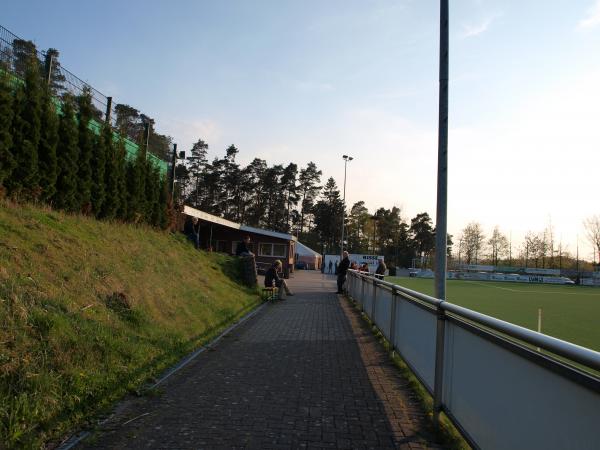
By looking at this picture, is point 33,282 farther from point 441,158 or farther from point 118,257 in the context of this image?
Answer: point 441,158

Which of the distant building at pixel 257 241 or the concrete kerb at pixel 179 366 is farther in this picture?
the distant building at pixel 257 241

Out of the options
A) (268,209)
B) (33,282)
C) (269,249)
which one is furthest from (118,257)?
(268,209)

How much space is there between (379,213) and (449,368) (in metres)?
107

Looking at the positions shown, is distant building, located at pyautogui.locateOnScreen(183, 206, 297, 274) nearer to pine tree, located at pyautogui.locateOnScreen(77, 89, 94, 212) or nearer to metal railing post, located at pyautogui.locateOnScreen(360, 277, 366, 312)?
metal railing post, located at pyautogui.locateOnScreen(360, 277, 366, 312)

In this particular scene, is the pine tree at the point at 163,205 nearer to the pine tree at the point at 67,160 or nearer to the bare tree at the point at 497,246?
the pine tree at the point at 67,160

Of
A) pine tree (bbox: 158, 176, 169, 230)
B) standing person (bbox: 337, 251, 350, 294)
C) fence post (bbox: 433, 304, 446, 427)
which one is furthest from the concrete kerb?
standing person (bbox: 337, 251, 350, 294)

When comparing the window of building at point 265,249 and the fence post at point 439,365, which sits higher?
the window of building at point 265,249

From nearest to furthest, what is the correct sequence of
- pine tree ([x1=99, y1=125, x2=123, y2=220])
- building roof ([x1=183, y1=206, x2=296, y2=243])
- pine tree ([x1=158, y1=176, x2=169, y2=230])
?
pine tree ([x1=99, y1=125, x2=123, y2=220]), pine tree ([x1=158, y1=176, x2=169, y2=230]), building roof ([x1=183, y1=206, x2=296, y2=243])

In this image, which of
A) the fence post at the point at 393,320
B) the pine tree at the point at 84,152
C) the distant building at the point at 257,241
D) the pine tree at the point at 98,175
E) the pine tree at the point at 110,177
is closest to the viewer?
the fence post at the point at 393,320

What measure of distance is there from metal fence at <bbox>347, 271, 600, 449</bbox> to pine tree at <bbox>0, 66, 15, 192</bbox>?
8.40 metres

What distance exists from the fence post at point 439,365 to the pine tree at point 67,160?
31.8 feet

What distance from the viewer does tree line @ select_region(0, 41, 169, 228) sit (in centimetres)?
997

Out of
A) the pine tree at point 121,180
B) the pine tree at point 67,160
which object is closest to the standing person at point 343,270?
the pine tree at point 121,180

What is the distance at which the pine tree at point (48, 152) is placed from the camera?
10.8 m
